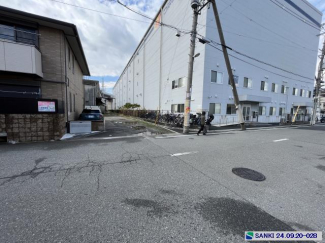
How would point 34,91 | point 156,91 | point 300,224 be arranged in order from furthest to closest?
point 156,91 → point 34,91 → point 300,224

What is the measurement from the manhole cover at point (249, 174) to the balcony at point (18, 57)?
9.98 m

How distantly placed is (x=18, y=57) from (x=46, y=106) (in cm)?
287

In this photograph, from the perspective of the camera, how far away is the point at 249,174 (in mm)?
3646

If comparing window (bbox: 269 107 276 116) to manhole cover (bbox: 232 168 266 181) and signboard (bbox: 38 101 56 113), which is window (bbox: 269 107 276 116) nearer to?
manhole cover (bbox: 232 168 266 181)

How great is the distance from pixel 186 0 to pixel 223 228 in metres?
20.1

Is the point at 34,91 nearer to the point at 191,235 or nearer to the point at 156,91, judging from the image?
the point at 191,235

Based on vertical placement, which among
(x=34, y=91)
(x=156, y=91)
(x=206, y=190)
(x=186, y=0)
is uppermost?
(x=186, y=0)

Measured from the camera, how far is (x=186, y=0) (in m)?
15.4

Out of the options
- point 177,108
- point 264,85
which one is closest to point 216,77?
point 177,108

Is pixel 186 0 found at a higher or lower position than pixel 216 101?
higher

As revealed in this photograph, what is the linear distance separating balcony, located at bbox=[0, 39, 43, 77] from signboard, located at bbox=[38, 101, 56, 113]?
192 cm

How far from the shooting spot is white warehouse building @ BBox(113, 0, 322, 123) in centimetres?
1452

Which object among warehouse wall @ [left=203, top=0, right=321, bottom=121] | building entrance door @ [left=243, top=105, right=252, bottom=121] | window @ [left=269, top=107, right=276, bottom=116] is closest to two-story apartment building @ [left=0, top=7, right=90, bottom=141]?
warehouse wall @ [left=203, top=0, right=321, bottom=121]

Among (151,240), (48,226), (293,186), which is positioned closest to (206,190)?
(151,240)
